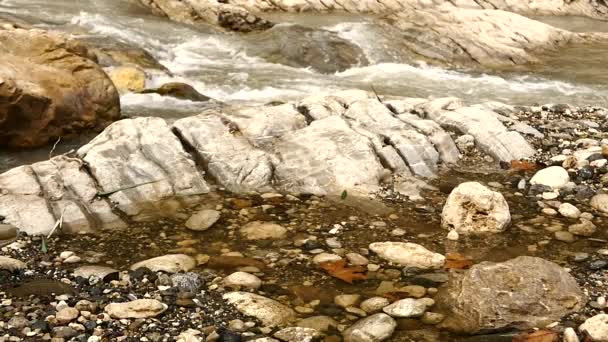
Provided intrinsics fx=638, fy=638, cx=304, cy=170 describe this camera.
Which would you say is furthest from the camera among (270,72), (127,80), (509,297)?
(270,72)

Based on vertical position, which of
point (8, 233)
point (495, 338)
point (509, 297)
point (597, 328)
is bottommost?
point (8, 233)

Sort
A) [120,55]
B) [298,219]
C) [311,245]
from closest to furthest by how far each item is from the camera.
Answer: [311,245], [298,219], [120,55]

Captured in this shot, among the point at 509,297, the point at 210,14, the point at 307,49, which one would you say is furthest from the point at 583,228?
the point at 210,14

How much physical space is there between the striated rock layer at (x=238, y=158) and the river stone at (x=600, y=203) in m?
1.52

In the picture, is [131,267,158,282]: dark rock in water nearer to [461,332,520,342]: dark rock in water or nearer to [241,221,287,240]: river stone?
[241,221,287,240]: river stone

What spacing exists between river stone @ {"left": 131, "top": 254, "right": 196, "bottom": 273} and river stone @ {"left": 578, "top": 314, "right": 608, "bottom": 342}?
3.07m

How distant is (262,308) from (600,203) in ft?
13.6

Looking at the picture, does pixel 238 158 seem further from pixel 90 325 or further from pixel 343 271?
pixel 90 325

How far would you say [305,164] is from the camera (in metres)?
7.45

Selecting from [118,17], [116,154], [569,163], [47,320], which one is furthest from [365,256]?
[118,17]

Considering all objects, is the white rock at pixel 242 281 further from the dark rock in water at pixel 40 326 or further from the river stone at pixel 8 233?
the river stone at pixel 8 233

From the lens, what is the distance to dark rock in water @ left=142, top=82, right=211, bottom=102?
12672mm

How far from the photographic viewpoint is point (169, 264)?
5.37 meters

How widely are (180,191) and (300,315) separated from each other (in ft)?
8.73
